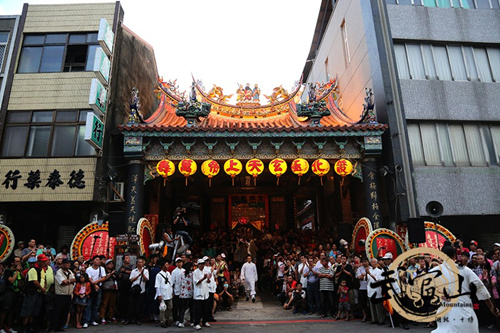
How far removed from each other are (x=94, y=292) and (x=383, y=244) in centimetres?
926

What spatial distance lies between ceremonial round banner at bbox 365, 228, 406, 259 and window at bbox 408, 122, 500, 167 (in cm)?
367

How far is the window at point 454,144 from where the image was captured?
45.9 ft

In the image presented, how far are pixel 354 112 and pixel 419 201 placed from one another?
235 inches

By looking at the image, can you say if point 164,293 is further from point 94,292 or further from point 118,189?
point 118,189

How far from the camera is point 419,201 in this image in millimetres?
13297

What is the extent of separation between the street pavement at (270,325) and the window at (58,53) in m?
11.3

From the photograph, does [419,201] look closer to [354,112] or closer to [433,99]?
[433,99]

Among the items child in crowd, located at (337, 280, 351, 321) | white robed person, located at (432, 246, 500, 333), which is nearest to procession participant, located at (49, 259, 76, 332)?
child in crowd, located at (337, 280, 351, 321)

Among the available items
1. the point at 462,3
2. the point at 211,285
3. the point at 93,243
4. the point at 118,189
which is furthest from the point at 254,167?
the point at 462,3

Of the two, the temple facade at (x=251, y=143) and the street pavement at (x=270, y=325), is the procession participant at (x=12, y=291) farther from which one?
the temple facade at (x=251, y=143)

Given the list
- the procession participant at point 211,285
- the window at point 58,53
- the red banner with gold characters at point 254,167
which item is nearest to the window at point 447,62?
the red banner with gold characters at point 254,167

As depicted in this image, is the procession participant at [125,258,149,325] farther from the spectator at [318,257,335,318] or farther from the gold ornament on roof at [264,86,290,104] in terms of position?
the gold ornament on roof at [264,86,290,104]

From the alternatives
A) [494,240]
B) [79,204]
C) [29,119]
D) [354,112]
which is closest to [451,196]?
[494,240]

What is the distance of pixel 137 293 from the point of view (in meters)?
9.34
